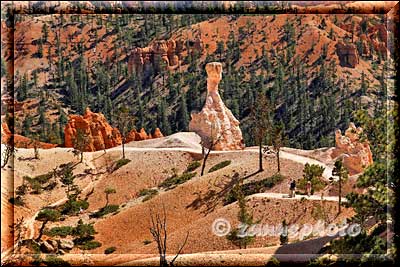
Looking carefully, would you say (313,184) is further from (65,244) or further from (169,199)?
(65,244)

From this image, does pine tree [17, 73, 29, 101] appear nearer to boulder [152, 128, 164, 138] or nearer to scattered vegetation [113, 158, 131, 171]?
scattered vegetation [113, 158, 131, 171]

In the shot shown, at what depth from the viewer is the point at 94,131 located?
19.0m

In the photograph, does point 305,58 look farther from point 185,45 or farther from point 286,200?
point 286,200

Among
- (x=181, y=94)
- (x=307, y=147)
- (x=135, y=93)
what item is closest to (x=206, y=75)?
(x=181, y=94)

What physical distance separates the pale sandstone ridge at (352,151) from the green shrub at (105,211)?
6.12 meters

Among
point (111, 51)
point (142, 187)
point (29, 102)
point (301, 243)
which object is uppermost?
point (111, 51)

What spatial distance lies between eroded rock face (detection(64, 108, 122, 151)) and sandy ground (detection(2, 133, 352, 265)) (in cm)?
23

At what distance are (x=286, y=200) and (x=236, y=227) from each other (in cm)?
155

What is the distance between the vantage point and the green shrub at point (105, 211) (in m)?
18.5

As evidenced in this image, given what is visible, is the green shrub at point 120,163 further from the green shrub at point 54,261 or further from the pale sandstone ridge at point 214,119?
the green shrub at point 54,261

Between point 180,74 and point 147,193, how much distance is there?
3917 mm

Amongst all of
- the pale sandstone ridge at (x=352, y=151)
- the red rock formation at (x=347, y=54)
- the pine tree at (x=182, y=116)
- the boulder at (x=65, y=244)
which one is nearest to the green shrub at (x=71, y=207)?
the boulder at (x=65, y=244)

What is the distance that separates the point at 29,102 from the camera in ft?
61.7

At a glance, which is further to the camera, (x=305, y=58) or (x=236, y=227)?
(x=305, y=58)
